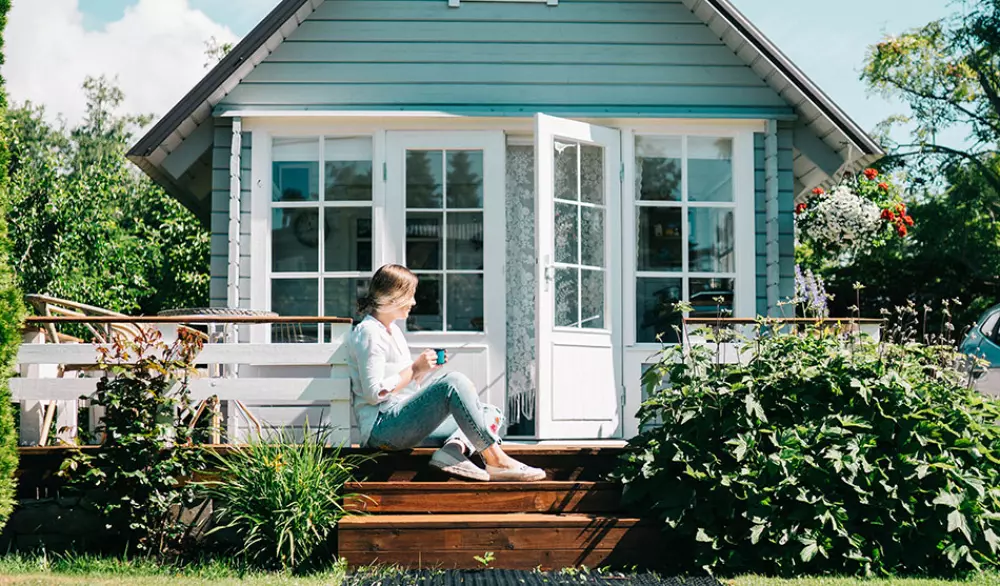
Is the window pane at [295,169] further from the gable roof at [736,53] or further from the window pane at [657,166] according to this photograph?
the window pane at [657,166]

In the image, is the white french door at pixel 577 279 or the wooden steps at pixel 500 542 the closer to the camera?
the wooden steps at pixel 500 542

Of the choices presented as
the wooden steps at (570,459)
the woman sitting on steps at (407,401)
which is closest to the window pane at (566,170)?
the woman sitting on steps at (407,401)

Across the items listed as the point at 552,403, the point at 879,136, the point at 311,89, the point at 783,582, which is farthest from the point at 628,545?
the point at 879,136

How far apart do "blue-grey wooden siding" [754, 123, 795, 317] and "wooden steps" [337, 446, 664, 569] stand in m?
2.57

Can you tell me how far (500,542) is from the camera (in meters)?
5.01

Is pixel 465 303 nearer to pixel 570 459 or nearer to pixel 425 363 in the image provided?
pixel 570 459

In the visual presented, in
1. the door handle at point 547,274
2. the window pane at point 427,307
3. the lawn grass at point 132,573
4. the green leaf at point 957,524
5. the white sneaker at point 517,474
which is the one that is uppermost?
the door handle at point 547,274

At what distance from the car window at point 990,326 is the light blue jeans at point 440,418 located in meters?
5.77

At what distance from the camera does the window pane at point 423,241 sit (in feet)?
23.8

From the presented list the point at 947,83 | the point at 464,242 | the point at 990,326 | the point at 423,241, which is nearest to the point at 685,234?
the point at 464,242

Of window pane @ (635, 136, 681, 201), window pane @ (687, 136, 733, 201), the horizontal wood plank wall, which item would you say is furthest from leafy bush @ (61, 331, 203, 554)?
window pane @ (687, 136, 733, 201)

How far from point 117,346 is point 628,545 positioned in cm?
276

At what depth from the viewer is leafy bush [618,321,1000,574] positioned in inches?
192

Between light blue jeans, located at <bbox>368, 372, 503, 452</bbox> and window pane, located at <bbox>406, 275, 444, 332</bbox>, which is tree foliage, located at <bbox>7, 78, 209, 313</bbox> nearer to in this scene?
window pane, located at <bbox>406, 275, 444, 332</bbox>
